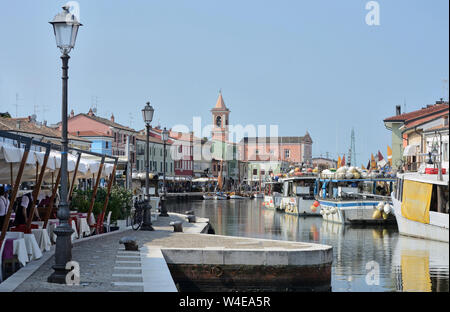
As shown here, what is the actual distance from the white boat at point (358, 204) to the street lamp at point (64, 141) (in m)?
32.4

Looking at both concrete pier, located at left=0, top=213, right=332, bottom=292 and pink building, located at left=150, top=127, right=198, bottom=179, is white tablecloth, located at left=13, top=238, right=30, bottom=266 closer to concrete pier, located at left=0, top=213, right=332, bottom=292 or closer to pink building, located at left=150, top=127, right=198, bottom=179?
concrete pier, located at left=0, top=213, right=332, bottom=292

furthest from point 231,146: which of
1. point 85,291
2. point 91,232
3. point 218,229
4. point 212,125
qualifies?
point 85,291

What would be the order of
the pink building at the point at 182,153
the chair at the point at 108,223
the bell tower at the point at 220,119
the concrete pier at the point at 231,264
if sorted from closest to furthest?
the concrete pier at the point at 231,264 < the chair at the point at 108,223 < the pink building at the point at 182,153 < the bell tower at the point at 220,119

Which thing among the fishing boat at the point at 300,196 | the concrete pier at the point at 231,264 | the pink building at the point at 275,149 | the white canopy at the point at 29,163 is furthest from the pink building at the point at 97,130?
the pink building at the point at 275,149

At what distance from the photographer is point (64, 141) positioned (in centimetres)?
1097

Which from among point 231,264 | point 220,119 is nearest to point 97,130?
point 231,264

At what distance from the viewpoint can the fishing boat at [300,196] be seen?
54.7 m

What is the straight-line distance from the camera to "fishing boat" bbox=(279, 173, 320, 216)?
180 ft

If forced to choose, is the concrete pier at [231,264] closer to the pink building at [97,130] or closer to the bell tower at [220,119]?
the pink building at [97,130]

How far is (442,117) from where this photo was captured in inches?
185

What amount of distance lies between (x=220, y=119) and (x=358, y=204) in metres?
129
